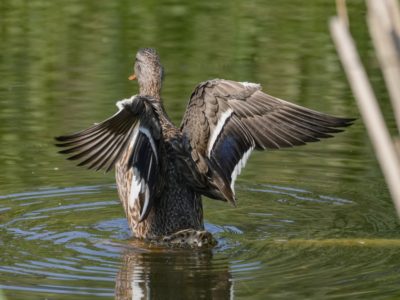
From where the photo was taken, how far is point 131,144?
297 inches

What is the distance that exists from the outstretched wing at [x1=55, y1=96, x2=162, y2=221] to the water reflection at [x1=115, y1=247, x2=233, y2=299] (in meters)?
0.40

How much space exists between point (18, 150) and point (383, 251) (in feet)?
13.9

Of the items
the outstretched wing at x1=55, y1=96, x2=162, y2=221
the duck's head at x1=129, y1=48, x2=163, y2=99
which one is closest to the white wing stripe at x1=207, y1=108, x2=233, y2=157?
the outstretched wing at x1=55, y1=96, x2=162, y2=221

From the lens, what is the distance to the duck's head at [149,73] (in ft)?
29.7

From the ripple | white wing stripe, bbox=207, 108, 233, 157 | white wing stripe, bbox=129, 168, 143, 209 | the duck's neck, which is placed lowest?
the ripple

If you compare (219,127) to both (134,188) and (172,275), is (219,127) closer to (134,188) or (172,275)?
(134,188)

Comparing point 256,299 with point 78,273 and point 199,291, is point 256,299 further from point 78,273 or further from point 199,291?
point 78,273

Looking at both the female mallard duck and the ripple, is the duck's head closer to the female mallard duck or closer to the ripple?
the female mallard duck

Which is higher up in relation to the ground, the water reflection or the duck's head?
the duck's head

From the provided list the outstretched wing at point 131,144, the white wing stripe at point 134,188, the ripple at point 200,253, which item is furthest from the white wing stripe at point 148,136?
the ripple at point 200,253

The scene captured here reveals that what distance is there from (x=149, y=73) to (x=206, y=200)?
1.36 m

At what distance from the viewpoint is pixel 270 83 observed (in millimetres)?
12961

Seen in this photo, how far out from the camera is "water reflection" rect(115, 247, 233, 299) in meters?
6.70

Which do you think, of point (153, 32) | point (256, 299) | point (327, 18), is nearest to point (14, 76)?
point (153, 32)
